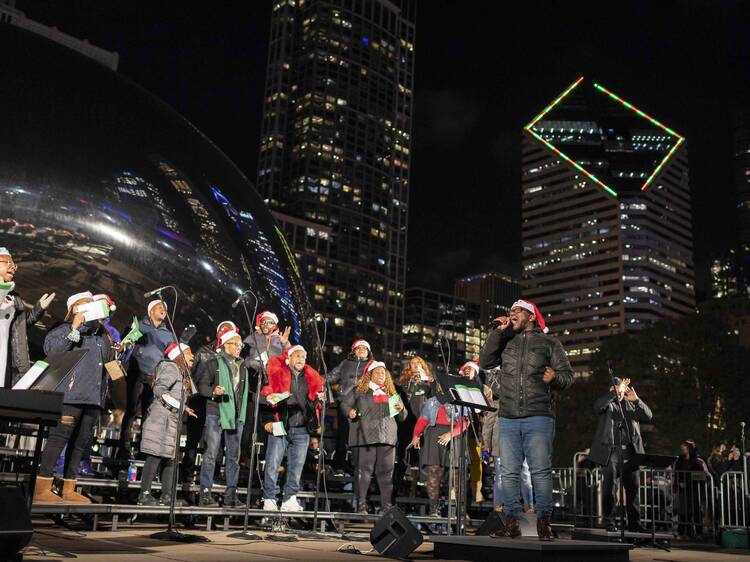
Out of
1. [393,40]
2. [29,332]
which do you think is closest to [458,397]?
[29,332]

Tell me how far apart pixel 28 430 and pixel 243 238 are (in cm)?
455

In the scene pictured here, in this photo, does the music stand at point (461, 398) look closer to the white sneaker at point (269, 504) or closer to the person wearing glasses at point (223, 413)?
the white sneaker at point (269, 504)

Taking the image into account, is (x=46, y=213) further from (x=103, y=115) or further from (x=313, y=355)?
(x=313, y=355)

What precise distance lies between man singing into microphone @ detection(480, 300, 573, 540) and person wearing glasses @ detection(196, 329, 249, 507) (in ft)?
12.3

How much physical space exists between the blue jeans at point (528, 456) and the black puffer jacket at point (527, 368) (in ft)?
0.35

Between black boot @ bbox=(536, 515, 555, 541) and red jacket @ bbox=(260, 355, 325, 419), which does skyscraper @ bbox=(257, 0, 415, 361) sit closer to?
red jacket @ bbox=(260, 355, 325, 419)

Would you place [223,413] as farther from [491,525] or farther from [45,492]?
[491,525]

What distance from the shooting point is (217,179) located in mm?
12562

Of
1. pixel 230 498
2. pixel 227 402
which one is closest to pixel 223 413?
pixel 227 402

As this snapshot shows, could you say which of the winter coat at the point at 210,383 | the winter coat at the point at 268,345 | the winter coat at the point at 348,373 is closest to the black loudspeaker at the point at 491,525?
the winter coat at the point at 210,383

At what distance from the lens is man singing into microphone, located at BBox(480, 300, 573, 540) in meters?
6.56

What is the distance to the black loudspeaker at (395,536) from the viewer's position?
249 inches

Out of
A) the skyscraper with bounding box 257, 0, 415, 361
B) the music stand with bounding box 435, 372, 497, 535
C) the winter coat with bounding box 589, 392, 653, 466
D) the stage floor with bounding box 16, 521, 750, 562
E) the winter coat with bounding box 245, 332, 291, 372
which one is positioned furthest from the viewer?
the skyscraper with bounding box 257, 0, 415, 361

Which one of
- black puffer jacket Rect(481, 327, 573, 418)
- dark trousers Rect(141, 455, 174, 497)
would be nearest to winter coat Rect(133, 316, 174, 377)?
dark trousers Rect(141, 455, 174, 497)
